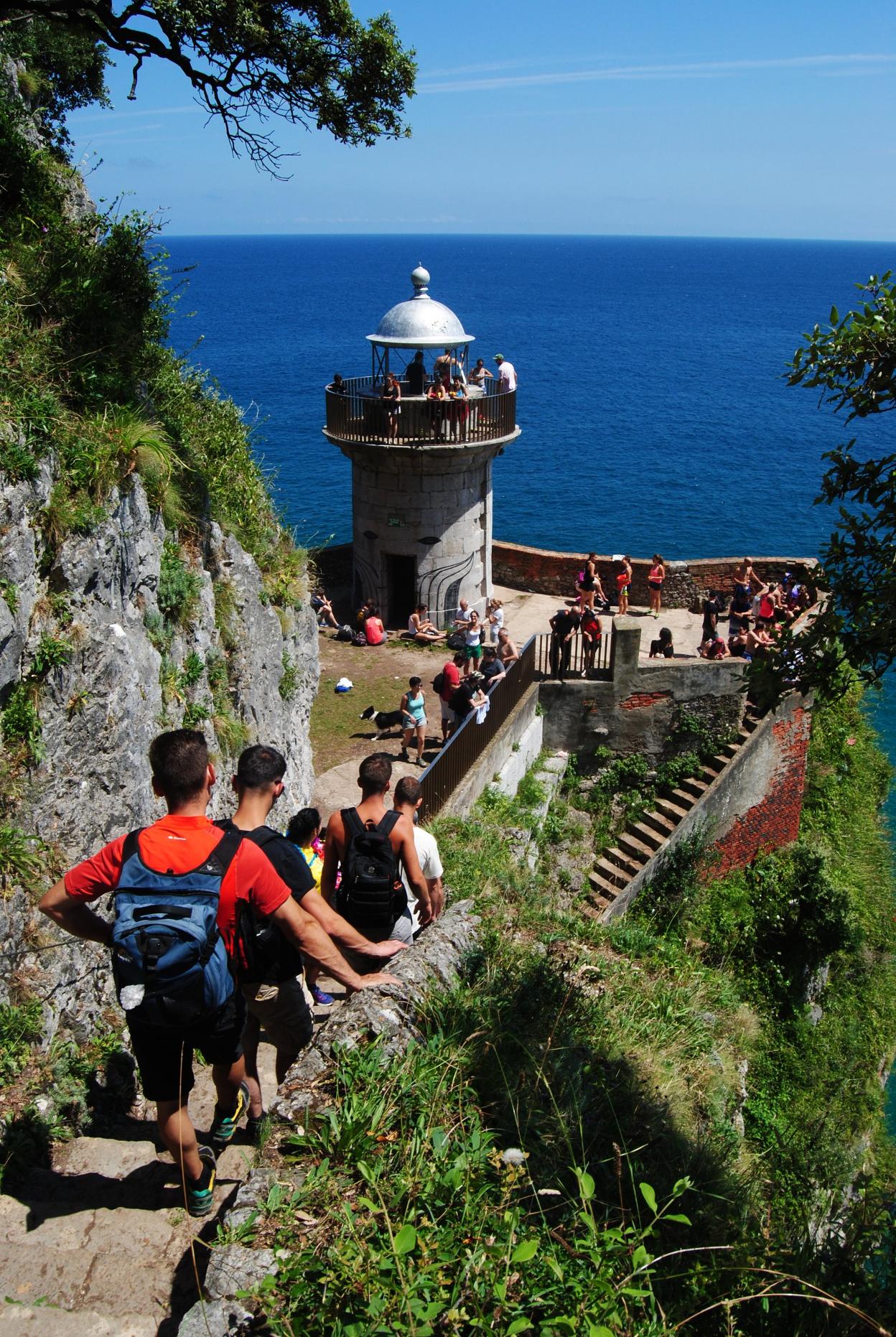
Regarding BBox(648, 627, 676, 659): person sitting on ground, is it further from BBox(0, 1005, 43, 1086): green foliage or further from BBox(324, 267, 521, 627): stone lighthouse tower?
BBox(0, 1005, 43, 1086): green foliage

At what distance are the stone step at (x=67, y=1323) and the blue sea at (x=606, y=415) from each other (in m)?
6.25

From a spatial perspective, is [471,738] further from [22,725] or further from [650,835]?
[22,725]

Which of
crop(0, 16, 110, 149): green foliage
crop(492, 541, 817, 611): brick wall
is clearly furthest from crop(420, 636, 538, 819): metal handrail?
crop(0, 16, 110, 149): green foliage

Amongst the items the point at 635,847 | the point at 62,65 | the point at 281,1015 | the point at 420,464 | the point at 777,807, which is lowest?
the point at 777,807

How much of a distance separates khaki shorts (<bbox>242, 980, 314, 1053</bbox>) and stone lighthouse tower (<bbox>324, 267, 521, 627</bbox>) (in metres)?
15.7

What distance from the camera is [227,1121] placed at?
510 centimetres

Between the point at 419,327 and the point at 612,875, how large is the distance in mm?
11426

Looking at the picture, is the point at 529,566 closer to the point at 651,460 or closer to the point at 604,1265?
the point at 604,1265

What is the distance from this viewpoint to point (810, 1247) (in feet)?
16.2

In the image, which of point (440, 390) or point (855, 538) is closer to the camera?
point (855, 538)

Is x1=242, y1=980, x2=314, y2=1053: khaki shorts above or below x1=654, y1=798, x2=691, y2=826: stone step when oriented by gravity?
above

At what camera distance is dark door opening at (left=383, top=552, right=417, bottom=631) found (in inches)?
858

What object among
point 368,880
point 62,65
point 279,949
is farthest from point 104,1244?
point 62,65

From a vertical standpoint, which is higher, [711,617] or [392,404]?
[392,404]
